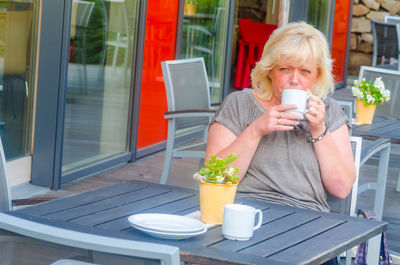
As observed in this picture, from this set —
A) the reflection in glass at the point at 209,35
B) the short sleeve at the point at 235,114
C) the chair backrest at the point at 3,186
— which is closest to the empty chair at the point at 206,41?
the reflection in glass at the point at 209,35

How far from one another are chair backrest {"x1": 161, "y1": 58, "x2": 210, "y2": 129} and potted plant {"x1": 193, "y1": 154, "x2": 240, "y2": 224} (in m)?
2.47

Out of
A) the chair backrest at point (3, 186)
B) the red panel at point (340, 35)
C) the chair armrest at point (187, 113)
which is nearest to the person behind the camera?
the chair backrest at point (3, 186)

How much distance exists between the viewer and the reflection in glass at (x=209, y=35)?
6.95 meters

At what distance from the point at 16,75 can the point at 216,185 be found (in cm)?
283

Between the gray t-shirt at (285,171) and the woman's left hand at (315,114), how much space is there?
6cm

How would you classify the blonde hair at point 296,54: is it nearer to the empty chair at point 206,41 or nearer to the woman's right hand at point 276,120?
the woman's right hand at point 276,120

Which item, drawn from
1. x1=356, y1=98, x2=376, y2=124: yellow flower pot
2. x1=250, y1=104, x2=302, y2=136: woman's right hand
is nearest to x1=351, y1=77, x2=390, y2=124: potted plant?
x1=356, y1=98, x2=376, y2=124: yellow flower pot

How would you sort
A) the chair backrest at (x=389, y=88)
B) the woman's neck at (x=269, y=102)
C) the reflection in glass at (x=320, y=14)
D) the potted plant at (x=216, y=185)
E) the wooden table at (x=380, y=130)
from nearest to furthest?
the potted plant at (x=216, y=185)
the woman's neck at (x=269, y=102)
the wooden table at (x=380, y=130)
the chair backrest at (x=389, y=88)
the reflection in glass at (x=320, y=14)

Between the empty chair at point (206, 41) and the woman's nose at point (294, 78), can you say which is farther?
the empty chair at point (206, 41)

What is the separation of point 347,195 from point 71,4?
2501mm

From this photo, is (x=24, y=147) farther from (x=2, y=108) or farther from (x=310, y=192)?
(x=310, y=192)

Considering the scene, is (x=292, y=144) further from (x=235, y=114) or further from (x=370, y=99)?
(x=370, y=99)

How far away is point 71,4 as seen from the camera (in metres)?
4.44

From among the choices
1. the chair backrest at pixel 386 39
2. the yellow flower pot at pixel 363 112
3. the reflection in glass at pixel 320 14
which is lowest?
the yellow flower pot at pixel 363 112
